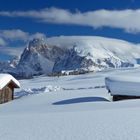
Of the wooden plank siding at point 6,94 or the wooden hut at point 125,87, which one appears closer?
the wooden hut at point 125,87

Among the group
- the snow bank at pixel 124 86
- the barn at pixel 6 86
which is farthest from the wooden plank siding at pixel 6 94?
the snow bank at pixel 124 86

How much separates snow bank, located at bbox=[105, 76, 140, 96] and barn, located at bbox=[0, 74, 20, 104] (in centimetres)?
1124

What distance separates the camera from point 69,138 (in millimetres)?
14820

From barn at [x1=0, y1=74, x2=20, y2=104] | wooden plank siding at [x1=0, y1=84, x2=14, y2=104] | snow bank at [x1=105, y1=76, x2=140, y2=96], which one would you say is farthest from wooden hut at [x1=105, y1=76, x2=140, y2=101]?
wooden plank siding at [x1=0, y1=84, x2=14, y2=104]

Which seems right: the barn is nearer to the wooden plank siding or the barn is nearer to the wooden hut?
the wooden plank siding

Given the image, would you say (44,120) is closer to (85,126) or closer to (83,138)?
(85,126)

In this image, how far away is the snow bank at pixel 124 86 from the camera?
117 ft

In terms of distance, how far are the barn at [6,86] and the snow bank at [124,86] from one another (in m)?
11.2

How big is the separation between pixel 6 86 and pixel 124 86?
14471 mm

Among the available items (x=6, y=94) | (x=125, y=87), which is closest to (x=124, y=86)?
(x=125, y=87)

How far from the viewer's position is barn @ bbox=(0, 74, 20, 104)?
42.5 meters

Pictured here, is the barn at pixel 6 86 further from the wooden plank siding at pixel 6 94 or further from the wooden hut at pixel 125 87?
the wooden hut at pixel 125 87

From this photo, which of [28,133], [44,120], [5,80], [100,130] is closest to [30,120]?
[44,120]

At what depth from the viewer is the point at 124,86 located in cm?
3578
